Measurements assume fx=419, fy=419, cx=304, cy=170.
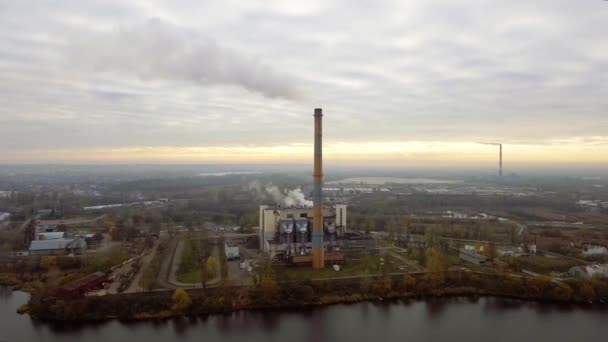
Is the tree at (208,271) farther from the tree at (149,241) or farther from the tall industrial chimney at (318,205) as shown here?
the tree at (149,241)

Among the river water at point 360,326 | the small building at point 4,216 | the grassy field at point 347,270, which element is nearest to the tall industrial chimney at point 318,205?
the grassy field at point 347,270

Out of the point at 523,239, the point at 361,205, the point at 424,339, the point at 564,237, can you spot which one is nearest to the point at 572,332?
the point at 424,339

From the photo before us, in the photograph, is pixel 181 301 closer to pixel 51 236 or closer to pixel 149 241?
pixel 149 241

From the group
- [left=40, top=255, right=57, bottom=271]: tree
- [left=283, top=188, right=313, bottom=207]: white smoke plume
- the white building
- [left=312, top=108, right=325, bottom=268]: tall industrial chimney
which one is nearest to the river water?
[left=40, top=255, right=57, bottom=271]: tree

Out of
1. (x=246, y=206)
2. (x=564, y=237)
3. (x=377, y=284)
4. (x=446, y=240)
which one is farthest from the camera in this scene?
(x=246, y=206)

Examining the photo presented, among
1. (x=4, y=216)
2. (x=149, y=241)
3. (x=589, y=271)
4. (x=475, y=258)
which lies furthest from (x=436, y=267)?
(x=4, y=216)

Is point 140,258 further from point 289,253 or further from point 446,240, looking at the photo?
point 446,240
